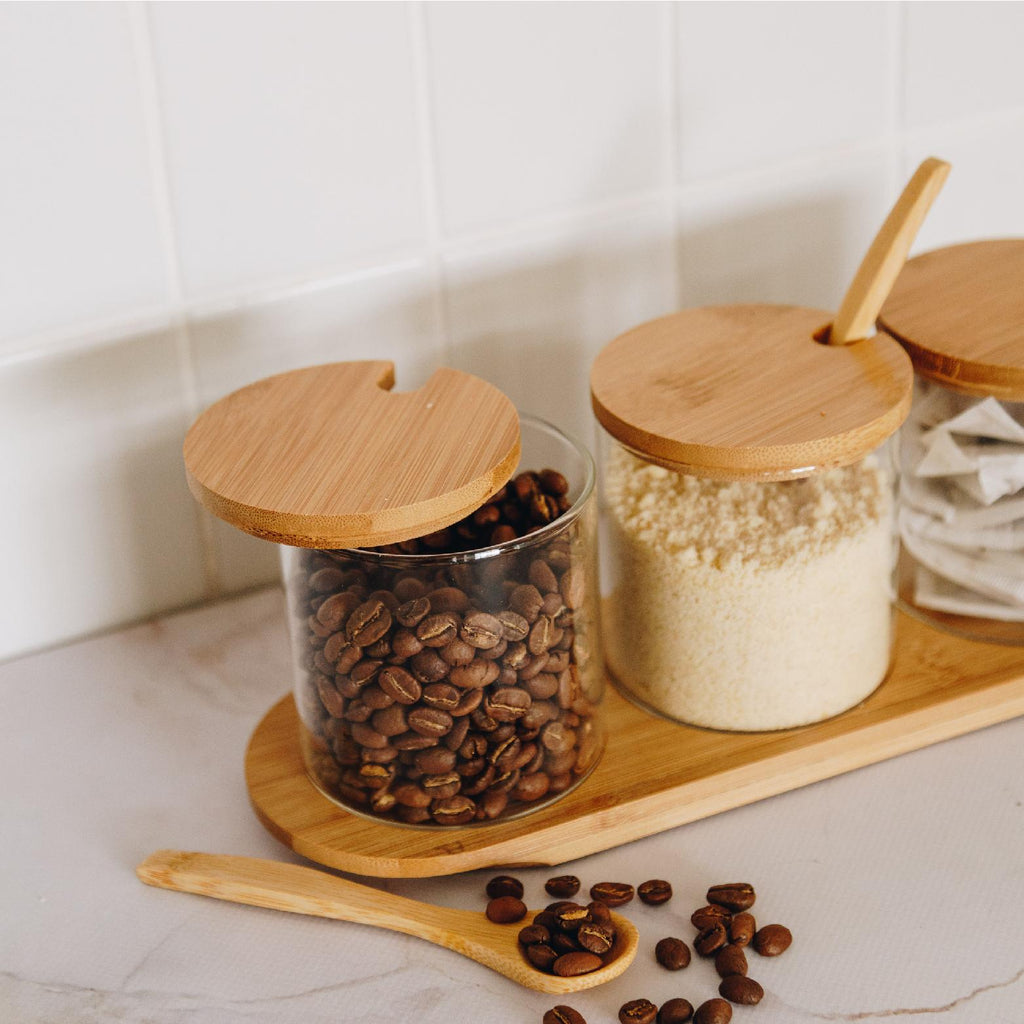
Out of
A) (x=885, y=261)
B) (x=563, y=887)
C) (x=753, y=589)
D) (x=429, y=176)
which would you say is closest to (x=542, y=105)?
(x=429, y=176)

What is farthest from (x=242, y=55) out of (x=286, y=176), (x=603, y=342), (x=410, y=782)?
(x=410, y=782)

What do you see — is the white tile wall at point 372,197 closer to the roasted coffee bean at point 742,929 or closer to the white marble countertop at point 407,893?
the white marble countertop at point 407,893

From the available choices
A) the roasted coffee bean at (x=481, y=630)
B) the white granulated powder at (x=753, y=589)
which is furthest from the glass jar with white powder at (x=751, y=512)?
the roasted coffee bean at (x=481, y=630)

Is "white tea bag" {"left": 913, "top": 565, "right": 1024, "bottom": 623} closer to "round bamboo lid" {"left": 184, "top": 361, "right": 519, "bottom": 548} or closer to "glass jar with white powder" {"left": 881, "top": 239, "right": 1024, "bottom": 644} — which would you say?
"glass jar with white powder" {"left": 881, "top": 239, "right": 1024, "bottom": 644}

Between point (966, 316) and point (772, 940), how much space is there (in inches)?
15.2

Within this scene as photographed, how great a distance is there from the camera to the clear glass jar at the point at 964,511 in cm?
74

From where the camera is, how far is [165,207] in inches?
29.4

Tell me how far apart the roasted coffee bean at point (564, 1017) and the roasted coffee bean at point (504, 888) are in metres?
0.08

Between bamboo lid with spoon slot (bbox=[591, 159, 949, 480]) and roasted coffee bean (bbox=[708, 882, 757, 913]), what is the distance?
20 centimetres

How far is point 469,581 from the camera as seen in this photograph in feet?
2.04

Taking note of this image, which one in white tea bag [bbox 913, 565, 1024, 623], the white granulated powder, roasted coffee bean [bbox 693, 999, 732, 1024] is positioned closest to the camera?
roasted coffee bean [bbox 693, 999, 732, 1024]

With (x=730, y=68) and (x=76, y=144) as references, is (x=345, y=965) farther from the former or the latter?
(x=730, y=68)

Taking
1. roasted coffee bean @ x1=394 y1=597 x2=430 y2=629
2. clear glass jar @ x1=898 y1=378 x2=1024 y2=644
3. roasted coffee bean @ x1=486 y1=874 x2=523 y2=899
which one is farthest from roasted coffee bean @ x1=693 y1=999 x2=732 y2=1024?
clear glass jar @ x1=898 y1=378 x2=1024 y2=644

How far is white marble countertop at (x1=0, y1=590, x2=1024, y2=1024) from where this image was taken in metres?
0.58
